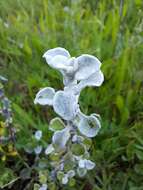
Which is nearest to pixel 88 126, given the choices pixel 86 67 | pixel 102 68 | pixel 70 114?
pixel 70 114

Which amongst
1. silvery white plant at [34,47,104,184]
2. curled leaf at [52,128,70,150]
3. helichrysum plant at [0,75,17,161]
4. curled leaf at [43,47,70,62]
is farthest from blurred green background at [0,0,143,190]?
curled leaf at [43,47,70,62]

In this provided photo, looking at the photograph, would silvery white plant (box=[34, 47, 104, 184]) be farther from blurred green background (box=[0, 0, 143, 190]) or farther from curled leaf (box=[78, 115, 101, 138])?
blurred green background (box=[0, 0, 143, 190])

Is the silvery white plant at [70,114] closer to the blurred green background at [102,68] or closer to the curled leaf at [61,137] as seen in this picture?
the curled leaf at [61,137]

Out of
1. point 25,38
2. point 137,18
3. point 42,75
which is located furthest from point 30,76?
point 137,18

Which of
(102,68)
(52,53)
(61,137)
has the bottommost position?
(61,137)

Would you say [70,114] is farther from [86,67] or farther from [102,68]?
[102,68]

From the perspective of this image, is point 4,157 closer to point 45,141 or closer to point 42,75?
point 45,141

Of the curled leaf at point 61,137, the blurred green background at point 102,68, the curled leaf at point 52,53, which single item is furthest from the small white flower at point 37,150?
the curled leaf at point 52,53
